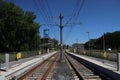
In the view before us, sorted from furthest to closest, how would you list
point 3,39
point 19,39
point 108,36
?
point 108,36 < point 19,39 < point 3,39

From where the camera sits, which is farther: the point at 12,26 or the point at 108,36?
the point at 108,36

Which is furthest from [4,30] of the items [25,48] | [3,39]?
[25,48]

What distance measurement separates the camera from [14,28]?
288ft

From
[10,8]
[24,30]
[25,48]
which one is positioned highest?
[10,8]

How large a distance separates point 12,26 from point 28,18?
10154mm

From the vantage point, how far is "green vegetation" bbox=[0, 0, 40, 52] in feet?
283

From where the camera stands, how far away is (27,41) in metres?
95.8

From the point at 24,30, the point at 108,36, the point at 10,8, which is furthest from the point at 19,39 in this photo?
the point at 108,36

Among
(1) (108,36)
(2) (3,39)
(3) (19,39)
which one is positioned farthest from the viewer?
(1) (108,36)

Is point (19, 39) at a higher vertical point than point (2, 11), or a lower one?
lower

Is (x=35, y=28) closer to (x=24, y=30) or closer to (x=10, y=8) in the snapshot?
(x=24, y=30)

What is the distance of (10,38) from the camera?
87125 millimetres

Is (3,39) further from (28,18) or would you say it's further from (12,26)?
(28,18)

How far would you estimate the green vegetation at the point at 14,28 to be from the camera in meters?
86.2
